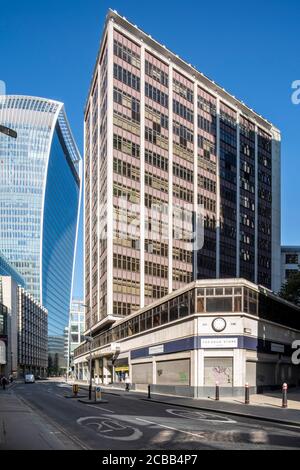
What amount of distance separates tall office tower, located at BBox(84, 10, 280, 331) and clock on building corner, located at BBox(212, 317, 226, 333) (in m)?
43.6

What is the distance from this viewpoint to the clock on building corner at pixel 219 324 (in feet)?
138

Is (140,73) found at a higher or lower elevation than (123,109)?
higher

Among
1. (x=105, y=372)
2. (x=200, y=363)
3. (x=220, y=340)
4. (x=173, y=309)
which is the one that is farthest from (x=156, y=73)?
(x=200, y=363)

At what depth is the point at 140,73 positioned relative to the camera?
94.2 m

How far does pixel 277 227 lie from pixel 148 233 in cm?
4549

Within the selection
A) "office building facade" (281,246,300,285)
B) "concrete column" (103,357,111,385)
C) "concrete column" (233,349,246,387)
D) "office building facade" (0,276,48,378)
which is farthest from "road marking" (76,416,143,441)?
"office building facade" (281,246,300,285)

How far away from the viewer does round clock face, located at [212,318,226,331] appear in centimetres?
4200

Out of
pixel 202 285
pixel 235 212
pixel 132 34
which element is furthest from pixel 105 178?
pixel 202 285

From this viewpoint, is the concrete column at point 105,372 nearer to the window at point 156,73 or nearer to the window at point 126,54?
the window at point 156,73

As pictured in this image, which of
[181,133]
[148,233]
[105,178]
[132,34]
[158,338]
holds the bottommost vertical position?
[158,338]

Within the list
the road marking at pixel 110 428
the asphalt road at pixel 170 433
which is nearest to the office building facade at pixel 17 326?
the road marking at pixel 110 428

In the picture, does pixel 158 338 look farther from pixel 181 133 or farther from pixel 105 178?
pixel 181 133
